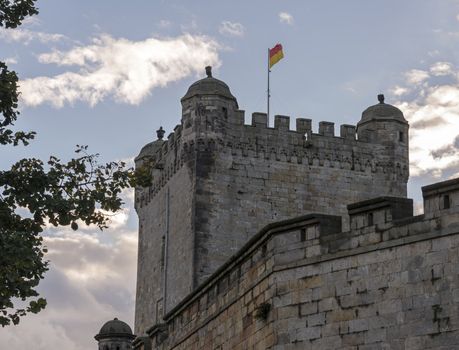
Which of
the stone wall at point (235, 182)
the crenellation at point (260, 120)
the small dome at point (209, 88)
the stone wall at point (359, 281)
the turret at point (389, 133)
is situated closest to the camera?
the stone wall at point (359, 281)

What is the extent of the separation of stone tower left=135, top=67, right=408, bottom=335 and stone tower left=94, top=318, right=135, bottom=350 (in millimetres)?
1763

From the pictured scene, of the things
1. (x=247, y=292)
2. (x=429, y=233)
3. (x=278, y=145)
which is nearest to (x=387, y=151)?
(x=278, y=145)

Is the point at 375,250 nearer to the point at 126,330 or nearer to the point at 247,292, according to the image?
the point at 247,292

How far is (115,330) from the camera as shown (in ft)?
125

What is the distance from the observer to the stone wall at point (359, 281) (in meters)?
16.0

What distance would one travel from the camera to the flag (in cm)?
4250

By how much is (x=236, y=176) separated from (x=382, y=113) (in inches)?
250

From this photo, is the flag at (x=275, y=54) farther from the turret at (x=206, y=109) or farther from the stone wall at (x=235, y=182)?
the turret at (x=206, y=109)

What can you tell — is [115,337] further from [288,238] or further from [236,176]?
[288,238]

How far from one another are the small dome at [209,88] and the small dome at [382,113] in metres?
5.20

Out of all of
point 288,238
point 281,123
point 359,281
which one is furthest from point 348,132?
point 359,281

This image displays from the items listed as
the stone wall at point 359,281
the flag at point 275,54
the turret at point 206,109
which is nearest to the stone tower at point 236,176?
the turret at point 206,109

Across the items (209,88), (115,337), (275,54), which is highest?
(275,54)

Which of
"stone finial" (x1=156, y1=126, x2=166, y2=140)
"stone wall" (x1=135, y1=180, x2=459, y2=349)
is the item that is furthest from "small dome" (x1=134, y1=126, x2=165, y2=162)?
"stone wall" (x1=135, y1=180, x2=459, y2=349)
